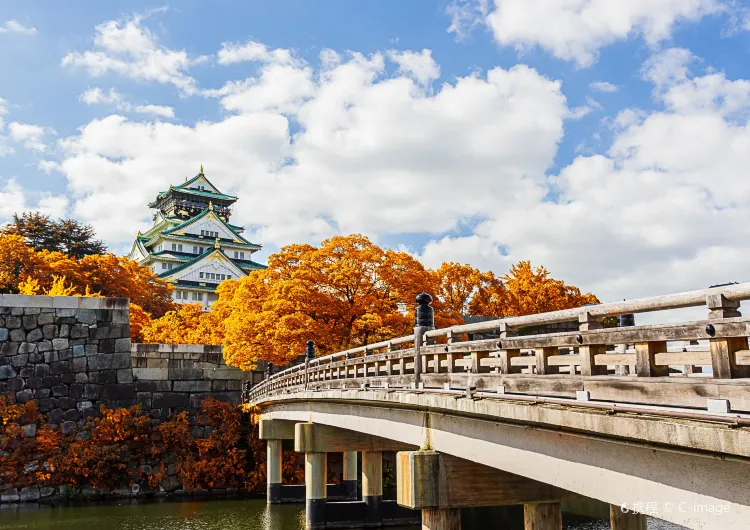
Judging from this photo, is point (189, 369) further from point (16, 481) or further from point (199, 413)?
point (16, 481)

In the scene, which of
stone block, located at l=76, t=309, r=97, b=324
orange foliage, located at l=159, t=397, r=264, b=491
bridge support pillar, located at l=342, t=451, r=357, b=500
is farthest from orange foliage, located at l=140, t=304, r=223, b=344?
bridge support pillar, located at l=342, t=451, r=357, b=500

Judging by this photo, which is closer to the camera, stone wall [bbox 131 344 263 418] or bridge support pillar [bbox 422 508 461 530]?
bridge support pillar [bbox 422 508 461 530]

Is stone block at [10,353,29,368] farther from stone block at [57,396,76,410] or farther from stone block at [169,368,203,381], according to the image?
stone block at [169,368,203,381]

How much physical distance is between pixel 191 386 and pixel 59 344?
6.53m

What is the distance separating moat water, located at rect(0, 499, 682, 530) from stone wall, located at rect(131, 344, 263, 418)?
600cm

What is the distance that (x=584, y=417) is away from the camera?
659 centimetres

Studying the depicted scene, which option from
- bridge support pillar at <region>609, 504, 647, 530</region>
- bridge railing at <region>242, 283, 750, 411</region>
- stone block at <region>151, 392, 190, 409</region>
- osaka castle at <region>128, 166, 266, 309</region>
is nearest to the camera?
bridge railing at <region>242, 283, 750, 411</region>

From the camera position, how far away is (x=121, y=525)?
23531 mm

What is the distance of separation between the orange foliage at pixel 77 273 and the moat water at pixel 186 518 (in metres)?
19.2

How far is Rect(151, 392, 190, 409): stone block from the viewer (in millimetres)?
34188

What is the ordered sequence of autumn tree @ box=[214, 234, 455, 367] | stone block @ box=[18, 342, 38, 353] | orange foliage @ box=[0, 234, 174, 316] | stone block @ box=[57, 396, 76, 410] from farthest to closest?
orange foliage @ box=[0, 234, 174, 316] < stone block @ box=[18, 342, 38, 353] < stone block @ box=[57, 396, 76, 410] < autumn tree @ box=[214, 234, 455, 367]

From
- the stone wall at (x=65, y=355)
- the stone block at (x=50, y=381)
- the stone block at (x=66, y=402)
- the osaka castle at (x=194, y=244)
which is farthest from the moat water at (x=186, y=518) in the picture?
the osaka castle at (x=194, y=244)

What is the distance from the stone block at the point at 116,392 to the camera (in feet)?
108

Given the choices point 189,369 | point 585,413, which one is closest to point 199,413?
point 189,369
